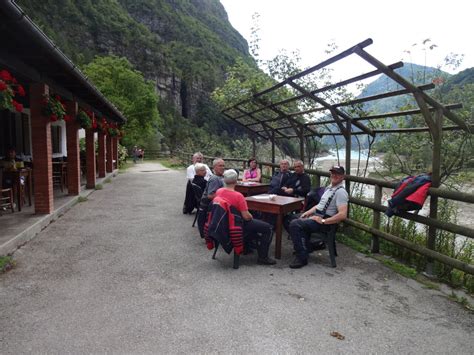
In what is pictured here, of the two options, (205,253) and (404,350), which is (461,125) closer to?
(404,350)

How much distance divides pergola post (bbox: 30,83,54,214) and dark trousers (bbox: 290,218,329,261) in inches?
177

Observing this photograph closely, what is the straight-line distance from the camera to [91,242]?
527cm

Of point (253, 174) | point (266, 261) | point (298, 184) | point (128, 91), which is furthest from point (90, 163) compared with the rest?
point (128, 91)

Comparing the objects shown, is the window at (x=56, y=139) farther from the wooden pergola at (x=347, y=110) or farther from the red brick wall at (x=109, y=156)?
the wooden pergola at (x=347, y=110)

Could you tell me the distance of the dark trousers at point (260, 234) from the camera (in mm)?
4297

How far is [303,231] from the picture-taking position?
170 inches

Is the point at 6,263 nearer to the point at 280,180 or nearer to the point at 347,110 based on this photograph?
the point at 280,180

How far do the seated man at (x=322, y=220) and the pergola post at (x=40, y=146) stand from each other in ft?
14.7

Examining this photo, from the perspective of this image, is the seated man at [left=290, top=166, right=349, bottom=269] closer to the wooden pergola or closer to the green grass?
the wooden pergola

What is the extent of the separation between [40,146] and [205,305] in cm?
466

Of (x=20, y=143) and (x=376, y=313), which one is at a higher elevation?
(x=20, y=143)

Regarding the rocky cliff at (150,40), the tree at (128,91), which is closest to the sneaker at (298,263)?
the tree at (128,91)

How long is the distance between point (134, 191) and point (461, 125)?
919 cm

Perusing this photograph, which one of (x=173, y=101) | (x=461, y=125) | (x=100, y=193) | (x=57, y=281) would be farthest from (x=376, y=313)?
(x=173, y=101)
